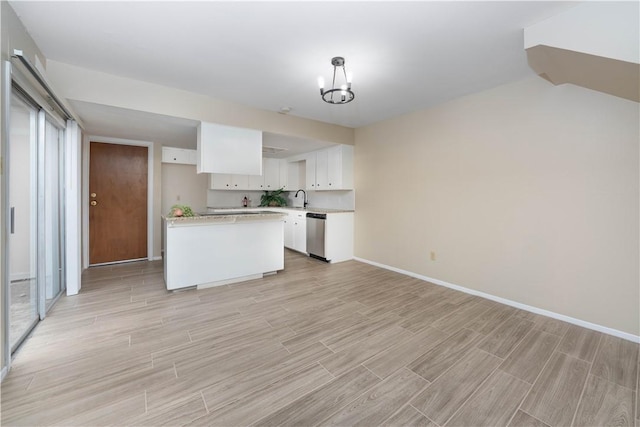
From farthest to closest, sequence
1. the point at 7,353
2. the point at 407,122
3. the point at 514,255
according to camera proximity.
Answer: the point at 407,122 → the point at 514,255 → the point at 7,353

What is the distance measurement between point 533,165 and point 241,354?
3.36 m

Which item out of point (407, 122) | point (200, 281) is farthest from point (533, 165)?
point (200, 281)

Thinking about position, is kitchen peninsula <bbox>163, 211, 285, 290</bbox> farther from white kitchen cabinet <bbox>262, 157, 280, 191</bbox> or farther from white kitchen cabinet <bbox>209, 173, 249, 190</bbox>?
white kitchen cabinet <bbox>262, 157, 280, 191</bbox>

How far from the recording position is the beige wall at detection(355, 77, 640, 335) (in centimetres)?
232

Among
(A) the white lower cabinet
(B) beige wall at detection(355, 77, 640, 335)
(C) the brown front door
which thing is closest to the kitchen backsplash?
(A) the white lower cabinet

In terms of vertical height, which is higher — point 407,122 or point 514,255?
point 407,122

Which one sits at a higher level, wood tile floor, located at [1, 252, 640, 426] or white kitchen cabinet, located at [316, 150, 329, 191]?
white kitchen cabinet, located at [316, 150, 329, 191]

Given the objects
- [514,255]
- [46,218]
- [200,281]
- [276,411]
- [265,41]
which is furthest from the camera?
[200,281]

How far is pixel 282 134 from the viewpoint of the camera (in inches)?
163

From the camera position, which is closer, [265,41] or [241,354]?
[241,354]

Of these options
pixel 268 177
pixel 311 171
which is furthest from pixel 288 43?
pixel 268 177

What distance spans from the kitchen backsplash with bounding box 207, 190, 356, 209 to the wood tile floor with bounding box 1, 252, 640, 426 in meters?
2.66

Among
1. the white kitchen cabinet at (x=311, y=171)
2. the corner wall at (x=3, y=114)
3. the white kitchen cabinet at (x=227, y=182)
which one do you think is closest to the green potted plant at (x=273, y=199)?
the white kitchen cabinet at (x=227, y=182)

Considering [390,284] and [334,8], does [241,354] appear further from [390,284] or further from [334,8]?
[334,8]
